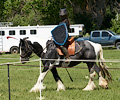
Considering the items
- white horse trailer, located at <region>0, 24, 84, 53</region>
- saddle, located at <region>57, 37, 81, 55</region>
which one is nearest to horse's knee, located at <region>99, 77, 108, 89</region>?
saddle, located at <region>57, 37, 81, 55</region>

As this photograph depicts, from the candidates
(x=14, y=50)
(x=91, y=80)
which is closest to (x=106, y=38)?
(x=14, y=50)

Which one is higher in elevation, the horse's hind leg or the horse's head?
the horse's head

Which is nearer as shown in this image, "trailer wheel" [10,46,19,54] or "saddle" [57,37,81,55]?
"saddle" [57,37,81,55]

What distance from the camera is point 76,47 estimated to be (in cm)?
1241

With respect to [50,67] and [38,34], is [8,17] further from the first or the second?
[50,67]

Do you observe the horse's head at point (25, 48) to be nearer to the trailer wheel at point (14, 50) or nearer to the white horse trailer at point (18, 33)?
the trailer wheel at point (14, 50)

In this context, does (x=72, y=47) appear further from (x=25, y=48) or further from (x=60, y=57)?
(x=25, y=48)

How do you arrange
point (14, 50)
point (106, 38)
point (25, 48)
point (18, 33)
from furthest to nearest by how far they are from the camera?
point (18, 33), point (106, 38), point (14, 50), point (25, 48)

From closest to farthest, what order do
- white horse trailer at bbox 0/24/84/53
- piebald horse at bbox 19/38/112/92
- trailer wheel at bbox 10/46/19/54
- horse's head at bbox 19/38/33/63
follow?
piebald horse at bbox 19/38/112/92 < horse's head at bbox 19/38/33/63 < trailer wheel at bbox 10/46/19/54 < white horse trailer at bbox 0/24/84/53

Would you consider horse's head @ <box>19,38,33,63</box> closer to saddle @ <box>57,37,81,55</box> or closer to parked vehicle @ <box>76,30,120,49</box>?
saddle @ <box>57,37,81,55</box>

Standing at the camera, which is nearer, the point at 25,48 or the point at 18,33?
the point at 25,48

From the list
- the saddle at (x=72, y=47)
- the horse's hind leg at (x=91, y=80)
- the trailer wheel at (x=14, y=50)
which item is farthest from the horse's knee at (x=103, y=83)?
the trailer wheel at (x=14, y=50)

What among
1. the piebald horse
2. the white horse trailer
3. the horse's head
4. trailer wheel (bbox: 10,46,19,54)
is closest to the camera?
the piebald horse

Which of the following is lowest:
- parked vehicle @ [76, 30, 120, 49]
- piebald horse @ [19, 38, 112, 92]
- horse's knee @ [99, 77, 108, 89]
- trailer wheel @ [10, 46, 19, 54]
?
trailer wheel @ [10, 46, 19, 54]
